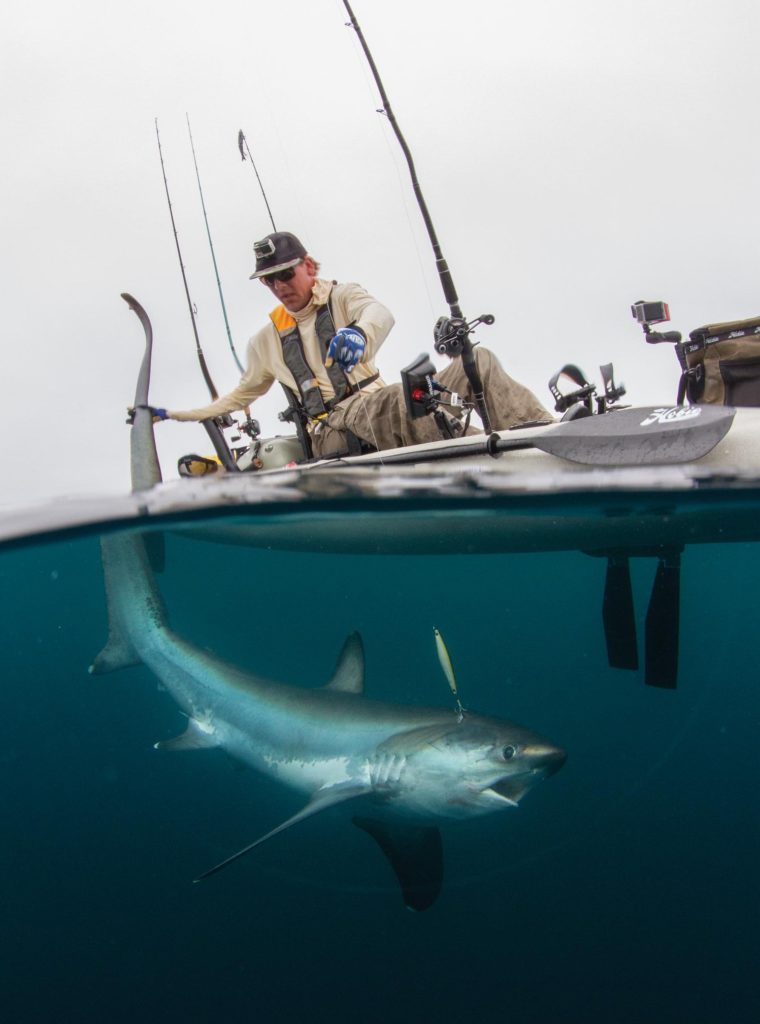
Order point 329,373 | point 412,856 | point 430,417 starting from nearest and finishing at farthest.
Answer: point 412,856 → point 430,417 → point 329,373

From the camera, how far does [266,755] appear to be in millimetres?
4332

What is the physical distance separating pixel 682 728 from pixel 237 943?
655cm

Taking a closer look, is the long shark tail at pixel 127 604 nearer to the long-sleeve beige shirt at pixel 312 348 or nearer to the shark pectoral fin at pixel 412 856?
the long-sleeve beige shirt at pixel 312 348

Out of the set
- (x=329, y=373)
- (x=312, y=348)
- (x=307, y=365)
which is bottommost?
(x=329, y=373)

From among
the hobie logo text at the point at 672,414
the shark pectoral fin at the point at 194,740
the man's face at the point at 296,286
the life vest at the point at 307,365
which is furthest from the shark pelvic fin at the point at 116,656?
the hobie logo text at the point at 672,414

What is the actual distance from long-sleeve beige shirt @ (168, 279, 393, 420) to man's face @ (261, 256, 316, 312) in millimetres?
66

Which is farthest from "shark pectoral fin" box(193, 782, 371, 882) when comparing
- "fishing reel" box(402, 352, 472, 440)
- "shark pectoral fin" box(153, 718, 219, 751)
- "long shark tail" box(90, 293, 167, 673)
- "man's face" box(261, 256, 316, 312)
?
"man's face" box(261, 256, 316, 312)

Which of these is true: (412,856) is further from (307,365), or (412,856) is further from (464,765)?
(307,365)

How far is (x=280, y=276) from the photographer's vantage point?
5469 millimetres

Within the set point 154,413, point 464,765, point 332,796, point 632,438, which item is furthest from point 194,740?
point 632,438

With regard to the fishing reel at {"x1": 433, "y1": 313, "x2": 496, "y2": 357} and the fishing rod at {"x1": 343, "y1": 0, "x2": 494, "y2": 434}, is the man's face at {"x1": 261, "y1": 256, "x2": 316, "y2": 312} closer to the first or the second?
the fishing rod at {"x1": 343, "y1": 0, "x2": 494, "y2": 434}

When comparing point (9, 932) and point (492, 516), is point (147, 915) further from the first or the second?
point (492, 516)

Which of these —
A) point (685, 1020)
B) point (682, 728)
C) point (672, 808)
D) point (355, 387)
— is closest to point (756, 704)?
point (682, 728)

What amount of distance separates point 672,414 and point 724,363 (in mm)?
1218
